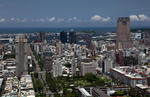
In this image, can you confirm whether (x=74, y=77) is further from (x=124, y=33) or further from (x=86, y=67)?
(x=124, y=33)

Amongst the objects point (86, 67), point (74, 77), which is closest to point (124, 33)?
point (86, 67)

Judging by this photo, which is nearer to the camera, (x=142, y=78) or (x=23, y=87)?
(x=23, y=87)

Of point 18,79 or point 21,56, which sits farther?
point 21,56

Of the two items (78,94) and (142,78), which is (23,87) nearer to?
(78,94)

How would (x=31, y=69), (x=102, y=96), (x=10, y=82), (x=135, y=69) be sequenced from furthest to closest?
1. (x=31, y=69)
2. (x=135, y=69)
3. (x=10, y=82)
4. (x=102, y=96)

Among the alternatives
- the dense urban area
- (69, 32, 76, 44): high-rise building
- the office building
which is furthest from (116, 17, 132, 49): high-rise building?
the office building

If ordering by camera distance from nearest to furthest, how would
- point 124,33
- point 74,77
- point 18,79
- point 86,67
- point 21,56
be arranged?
point 18,79 < point 21,56 < point 74,77 < point 86,67 < point 124,33

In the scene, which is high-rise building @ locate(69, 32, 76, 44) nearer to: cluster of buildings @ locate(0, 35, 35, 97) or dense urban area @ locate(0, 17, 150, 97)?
dense urban area @ locate(0, 17, 150, 97)

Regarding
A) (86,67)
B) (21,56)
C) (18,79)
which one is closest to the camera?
(18,79)

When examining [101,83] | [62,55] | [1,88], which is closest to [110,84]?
[101,83]
